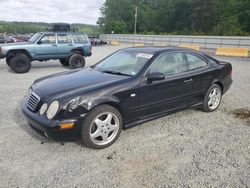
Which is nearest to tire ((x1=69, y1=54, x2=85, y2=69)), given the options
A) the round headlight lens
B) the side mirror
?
the side mirror

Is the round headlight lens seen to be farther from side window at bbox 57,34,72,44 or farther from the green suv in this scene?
side window at bbox 57,34,72,44

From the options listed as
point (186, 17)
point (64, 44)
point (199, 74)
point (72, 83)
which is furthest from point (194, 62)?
point (186, 17)

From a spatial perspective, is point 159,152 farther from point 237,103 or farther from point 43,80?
point 237,103

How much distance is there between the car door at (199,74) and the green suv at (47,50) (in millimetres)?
7406

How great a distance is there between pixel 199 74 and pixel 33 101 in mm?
3146

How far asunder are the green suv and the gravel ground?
5.78 meters

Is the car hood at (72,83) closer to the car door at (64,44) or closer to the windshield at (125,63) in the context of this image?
the windshield at (125,63)

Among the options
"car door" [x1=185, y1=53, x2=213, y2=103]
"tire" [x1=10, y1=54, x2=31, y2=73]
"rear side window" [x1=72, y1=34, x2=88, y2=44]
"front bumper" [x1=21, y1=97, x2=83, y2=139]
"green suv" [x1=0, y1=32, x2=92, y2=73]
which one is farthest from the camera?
"rear side window" [x1=72, y1=34, x2=88, y2=44]

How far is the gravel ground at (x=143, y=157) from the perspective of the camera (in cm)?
300

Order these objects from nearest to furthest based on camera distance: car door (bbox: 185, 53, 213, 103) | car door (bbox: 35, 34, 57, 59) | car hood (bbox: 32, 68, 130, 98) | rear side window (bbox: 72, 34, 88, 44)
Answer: car hood (bbox: 32, 68, 130, 98) → car door (bbox: 185, 53, 213, 103) → car door (bbox: 35, 34, 57, 59) → rear side window (bbox: 72, 34, 88, 44)

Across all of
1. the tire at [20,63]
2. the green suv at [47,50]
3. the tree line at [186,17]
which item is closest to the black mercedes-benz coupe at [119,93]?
the tire at [20,63]

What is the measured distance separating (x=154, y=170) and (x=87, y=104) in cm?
127

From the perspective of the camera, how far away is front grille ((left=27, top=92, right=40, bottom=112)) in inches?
145

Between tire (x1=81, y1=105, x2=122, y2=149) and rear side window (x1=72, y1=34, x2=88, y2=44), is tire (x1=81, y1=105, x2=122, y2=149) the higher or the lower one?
the lower one
